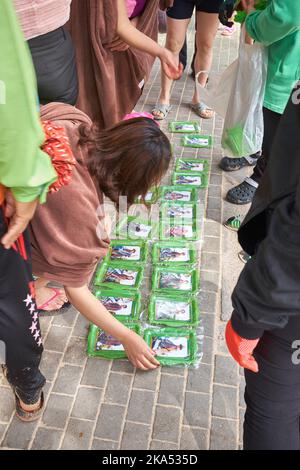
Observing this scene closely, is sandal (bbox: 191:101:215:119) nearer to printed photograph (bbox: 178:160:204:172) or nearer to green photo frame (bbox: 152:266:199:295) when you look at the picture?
printed photograph (bbox: 178:160:204:172)

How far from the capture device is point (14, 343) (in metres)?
1.48

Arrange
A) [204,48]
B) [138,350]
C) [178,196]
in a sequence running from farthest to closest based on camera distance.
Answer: [204,48] < [178,196] < [138,350]

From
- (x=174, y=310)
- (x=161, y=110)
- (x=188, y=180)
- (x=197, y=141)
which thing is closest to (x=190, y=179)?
(x=188, y=180)

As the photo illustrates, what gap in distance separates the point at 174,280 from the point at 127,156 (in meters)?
1.09

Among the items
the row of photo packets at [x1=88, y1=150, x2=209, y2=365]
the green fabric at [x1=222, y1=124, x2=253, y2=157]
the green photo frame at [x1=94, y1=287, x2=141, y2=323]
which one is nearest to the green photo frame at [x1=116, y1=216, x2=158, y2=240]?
the row of photo packets at [x1=88, y1=150, x2=209, y2=365]

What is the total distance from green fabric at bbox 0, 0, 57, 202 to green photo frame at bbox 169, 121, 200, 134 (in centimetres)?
287

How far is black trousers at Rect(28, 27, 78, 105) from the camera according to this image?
1944 mm

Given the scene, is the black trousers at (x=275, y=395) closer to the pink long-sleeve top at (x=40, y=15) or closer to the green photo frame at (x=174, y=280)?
the green photo frame at (x=174, y=280)

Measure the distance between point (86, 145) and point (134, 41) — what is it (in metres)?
1.20

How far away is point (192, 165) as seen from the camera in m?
3.40

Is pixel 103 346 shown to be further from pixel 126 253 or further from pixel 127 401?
pixel 126 253

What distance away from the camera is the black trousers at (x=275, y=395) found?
1314 mm

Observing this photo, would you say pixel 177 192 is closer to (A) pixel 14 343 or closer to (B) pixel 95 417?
(B) pixel 95 417
